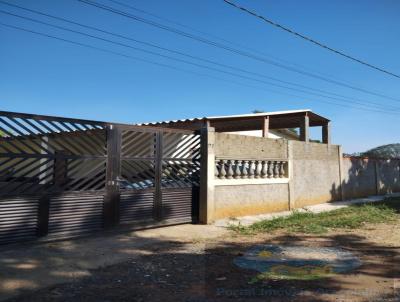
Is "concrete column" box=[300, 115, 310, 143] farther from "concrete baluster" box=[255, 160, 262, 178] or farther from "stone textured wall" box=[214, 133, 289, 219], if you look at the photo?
"concrete baluster" box=[255, 160, 262, 178]

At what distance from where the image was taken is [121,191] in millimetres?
7633

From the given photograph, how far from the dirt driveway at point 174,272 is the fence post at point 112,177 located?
434mm

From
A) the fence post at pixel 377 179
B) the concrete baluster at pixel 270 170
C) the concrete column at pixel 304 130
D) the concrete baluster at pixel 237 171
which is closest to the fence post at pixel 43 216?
the concrete baluster at pixel 237 171

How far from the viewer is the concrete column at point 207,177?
892cm

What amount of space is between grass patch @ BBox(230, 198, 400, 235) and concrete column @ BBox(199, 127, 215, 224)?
0.69 m

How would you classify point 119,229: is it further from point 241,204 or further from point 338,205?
point 338,205

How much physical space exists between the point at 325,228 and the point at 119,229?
461cm

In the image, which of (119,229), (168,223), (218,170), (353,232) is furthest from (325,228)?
(119,229)

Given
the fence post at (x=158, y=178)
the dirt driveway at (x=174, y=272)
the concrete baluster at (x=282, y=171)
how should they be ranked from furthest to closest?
the concrete baluster at (x=282, y=171)
the fence post at (x=158, y=178)
the dirt driveway at (x=174, y=272)

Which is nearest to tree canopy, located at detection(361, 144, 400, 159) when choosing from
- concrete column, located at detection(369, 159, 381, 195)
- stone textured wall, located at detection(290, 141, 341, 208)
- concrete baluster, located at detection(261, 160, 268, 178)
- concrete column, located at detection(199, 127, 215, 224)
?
concrete column, located at detection(369, 159, 381, 195)

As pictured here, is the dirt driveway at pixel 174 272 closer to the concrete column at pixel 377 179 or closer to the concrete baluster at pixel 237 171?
the concrete baluster at pixel 237 171

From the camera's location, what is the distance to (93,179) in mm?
7422

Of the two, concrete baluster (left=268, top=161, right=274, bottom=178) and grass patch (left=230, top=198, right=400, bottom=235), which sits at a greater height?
concrete baluster (left=268, top=161, right=274, bottom=178)

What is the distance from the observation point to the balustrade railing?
9.45 m
